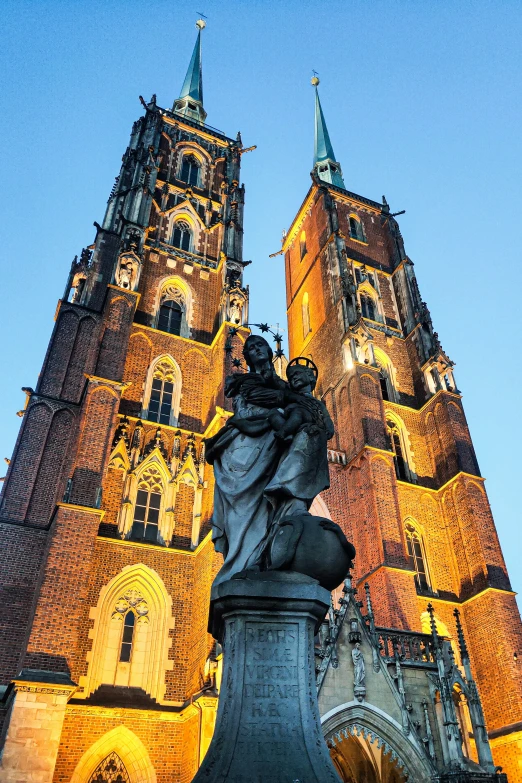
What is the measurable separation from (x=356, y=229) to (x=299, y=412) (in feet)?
100

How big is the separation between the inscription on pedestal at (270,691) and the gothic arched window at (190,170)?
1073 inches

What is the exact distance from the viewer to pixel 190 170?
95.6 feet

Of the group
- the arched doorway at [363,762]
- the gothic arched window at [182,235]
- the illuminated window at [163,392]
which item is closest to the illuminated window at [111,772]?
the arched doorway at [363,762]

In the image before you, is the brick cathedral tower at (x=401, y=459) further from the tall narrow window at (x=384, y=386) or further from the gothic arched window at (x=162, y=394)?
the gothic arched window at (x=162, y=394)

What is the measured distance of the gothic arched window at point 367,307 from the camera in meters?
28.4

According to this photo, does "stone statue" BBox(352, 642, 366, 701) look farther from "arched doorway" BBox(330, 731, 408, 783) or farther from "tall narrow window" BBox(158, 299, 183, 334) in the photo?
"tall narrow window" BBox(158, 299, 183, 334)

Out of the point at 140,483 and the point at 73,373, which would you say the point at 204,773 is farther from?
the point at 73,373

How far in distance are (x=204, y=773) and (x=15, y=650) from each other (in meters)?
12.5

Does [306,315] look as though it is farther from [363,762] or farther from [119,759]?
[119,759]

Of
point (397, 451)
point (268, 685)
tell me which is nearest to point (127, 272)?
point (397, 451)

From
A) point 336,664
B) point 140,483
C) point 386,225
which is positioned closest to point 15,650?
point 140,483

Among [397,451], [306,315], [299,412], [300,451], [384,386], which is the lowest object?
[300,451]

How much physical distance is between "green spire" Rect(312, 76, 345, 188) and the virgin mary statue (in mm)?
41347

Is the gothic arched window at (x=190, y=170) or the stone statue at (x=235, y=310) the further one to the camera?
the gothic arched window at (x=190, y=170)
